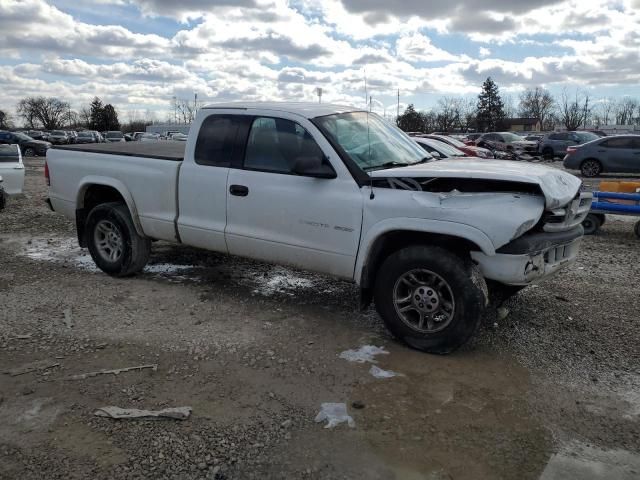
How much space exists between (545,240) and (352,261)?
1.49 meters

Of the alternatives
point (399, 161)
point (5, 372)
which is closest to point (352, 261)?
point (399, 161)

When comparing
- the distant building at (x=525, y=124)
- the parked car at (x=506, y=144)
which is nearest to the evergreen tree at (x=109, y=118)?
the distant building at (x=525, y=124)

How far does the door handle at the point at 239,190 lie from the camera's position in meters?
5.08

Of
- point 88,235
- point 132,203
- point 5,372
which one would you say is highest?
point 132,203

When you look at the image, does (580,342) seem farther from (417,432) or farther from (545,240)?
(417,432)

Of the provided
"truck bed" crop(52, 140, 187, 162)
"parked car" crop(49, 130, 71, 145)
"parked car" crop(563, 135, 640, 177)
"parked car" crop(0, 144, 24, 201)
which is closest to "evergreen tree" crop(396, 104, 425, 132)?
"parked car" crop(49, 130, 71, 145)

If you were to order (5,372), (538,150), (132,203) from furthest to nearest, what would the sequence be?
1. (538,150)
2. (132,203)
3. (5,372)

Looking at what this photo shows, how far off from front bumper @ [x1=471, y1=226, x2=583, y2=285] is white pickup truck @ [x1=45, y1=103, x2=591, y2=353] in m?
0.01

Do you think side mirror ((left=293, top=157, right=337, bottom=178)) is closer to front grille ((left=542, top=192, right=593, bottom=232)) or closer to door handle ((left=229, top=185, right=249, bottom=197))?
door handle ((left=229, top=185, right=249, bottom=197))

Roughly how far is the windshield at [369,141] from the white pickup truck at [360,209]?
0.02m

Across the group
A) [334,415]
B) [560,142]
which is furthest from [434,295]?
[560,142]

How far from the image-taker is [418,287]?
4207 millimetres

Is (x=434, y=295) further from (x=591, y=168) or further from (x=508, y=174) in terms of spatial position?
(x=591, y=168)

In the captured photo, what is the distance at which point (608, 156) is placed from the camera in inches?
739
